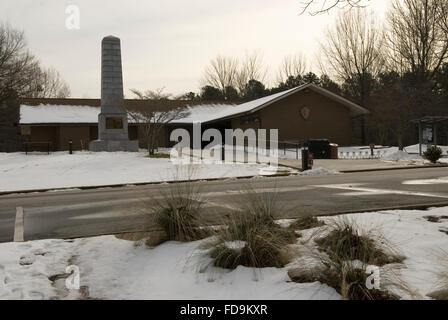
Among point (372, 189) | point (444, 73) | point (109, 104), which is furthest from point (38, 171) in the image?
point (444, 73)

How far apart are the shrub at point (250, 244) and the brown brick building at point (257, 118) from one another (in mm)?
25751

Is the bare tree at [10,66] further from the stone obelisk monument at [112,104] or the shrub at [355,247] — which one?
the shrub at [355,247]

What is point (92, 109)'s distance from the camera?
44.4 metres

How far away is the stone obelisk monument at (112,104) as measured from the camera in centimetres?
3169

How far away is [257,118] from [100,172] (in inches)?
694

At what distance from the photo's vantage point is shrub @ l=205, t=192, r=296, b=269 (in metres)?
4.70

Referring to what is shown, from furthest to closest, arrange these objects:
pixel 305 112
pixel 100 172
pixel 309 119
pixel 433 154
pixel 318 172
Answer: pixel 309 119, pixel 305 112, pixel 433 154, pixel 100 172, pixel 318 172

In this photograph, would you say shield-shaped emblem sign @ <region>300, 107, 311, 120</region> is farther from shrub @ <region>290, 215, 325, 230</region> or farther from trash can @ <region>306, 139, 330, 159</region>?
shrub @ <region>290, 215, 325, 230</region>

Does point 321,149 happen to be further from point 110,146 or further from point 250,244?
point 250,244

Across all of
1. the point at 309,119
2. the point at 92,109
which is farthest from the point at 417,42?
the point at 92,109

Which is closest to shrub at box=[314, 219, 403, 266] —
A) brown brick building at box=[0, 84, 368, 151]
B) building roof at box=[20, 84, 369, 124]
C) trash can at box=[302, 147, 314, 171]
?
trash can at box=[302, 147, 314, 171]

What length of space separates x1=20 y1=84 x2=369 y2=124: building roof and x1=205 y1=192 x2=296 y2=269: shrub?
2740cm

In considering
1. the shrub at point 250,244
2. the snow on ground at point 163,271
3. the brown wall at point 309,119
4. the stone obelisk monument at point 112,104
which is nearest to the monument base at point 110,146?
the stone obelisk monument at point 112,104
